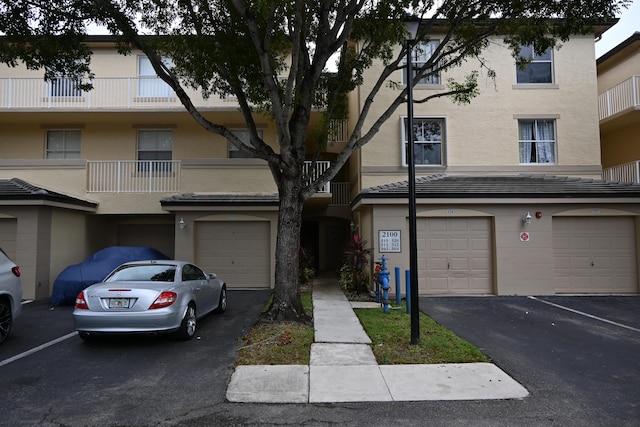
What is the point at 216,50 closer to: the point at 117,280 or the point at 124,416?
the point at 117,280

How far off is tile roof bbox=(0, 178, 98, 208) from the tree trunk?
7.91m

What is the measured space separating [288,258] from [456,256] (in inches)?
239

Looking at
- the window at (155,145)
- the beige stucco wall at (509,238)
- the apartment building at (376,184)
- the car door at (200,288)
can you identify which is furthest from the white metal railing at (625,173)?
the window at (155,145)

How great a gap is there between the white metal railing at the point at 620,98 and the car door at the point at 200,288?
14.8 metres

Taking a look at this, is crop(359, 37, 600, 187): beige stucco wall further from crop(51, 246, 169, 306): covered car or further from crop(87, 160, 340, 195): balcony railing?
crop(51, 246, 169, 306): covered car

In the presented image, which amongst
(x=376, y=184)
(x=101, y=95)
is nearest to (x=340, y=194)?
(x=376, y=184)

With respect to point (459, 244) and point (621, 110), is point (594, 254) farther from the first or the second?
point (621, 110)

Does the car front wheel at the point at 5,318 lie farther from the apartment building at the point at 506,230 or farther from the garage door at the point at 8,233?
the apartment building at the point at 506,230

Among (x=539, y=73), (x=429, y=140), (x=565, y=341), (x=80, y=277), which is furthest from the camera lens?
(x=539, y=73)

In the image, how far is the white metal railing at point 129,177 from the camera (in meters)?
14.3

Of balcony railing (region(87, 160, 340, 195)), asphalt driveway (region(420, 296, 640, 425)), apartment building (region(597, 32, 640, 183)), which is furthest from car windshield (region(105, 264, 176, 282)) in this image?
apartment building (region(597, 32, 640, 183))

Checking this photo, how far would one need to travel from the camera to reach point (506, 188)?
12148mm

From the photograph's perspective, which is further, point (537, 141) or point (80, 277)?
point (537, 141)

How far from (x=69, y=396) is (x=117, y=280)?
8.90 feet
